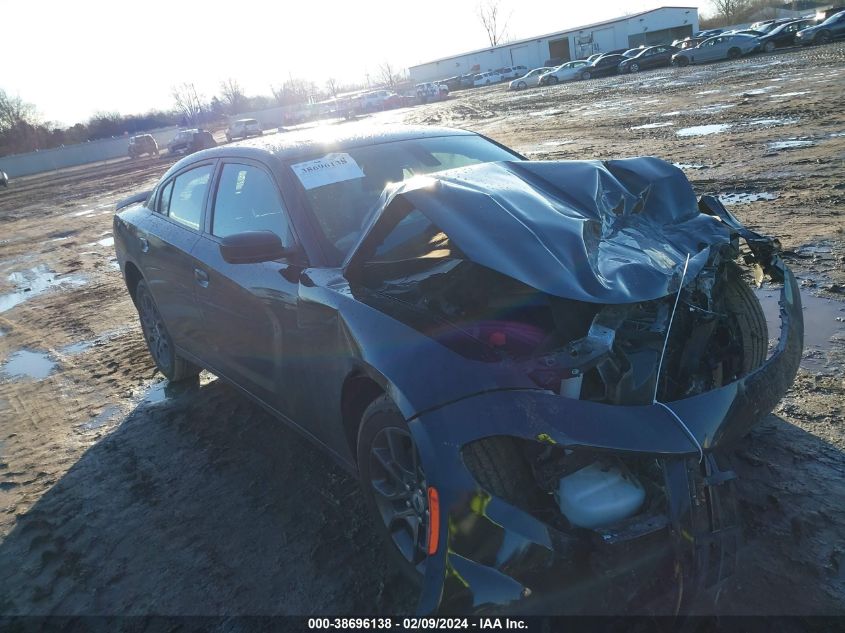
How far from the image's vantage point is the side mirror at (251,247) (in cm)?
292

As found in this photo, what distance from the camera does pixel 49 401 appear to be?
5.12m

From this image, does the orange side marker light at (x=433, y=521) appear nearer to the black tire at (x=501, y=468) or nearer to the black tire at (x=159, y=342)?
the black tire at (x=501, y=468)

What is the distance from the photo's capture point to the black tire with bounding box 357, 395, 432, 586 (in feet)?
7.43

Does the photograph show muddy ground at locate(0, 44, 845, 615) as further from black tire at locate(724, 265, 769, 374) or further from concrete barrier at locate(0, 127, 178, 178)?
concrete barrier at locate(0, 127, 178, 178)

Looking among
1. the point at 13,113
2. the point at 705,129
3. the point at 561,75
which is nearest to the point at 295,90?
the point at 13,113

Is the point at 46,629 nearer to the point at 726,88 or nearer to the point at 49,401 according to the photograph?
the point at 49,401

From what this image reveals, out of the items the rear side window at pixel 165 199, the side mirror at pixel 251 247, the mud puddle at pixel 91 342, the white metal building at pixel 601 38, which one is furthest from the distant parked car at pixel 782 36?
the side mirror at pixel 251 247

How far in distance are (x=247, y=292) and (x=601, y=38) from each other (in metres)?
71.1

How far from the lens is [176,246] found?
13.5ft

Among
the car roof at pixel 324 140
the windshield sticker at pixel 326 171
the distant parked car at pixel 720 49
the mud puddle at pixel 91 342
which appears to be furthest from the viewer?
the distant parked car at pixel 720 49

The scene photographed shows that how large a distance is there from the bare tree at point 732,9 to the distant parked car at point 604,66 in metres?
41.1

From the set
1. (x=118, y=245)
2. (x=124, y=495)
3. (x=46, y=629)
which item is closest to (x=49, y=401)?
(x=118, y=245)

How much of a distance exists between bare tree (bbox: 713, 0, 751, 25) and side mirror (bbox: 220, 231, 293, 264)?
83.0 meters

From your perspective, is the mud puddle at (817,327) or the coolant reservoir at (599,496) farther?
the mud puddle at (817,327)
